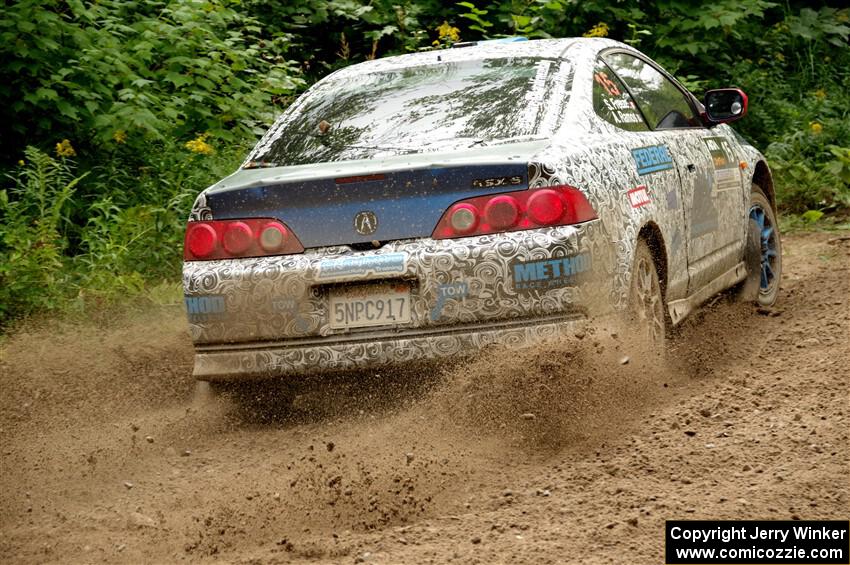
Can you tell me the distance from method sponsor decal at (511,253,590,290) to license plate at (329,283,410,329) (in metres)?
0.42

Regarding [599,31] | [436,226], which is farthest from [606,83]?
[599,31]

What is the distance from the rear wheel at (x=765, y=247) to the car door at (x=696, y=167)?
31 centimetres

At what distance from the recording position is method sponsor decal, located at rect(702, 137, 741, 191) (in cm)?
644

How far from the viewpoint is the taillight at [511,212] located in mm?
4480

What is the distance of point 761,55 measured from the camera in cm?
1327

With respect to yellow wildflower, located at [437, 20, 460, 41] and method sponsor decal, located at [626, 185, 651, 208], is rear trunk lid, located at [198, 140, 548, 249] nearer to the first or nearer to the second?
method sponsor decal, located at [626, 185, 651, 208]

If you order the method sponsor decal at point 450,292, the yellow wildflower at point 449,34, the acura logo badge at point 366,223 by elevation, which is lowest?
the yellow wildflower at point 449,34

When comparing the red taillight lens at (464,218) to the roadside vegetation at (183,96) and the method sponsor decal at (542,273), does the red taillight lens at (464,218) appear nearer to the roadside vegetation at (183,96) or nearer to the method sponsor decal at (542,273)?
the method sponsor decal at (542,273)

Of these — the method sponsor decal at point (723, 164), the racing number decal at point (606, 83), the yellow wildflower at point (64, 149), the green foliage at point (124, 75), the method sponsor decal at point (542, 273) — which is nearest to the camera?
the method sponsor decal at point (542, 273)

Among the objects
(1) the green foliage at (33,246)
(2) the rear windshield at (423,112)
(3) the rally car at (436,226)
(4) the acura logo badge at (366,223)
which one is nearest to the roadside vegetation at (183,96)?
(1) the green foliage at (33,246)

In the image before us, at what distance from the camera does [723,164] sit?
6582mm

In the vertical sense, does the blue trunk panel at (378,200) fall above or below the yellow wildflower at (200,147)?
above

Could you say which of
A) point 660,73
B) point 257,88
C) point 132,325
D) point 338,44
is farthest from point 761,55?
point 132,325

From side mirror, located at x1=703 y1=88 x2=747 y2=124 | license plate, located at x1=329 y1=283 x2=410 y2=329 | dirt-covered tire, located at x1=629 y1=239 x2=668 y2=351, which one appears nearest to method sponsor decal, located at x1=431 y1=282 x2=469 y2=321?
license plate, located at x1=329 y1=283 x2=410 y2=329
